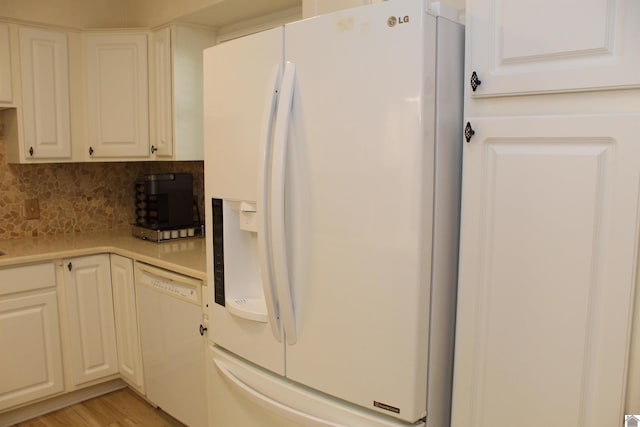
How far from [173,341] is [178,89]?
137 cm

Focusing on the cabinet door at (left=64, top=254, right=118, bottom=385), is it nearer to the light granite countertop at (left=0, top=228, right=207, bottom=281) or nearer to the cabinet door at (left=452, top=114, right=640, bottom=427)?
the light granite countertop at (left=0, top=228, right=207, bottom=281)

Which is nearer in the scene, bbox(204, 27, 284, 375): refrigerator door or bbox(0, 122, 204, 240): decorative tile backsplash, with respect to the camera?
bbox(204, 27, 284, 375): refrigerator door

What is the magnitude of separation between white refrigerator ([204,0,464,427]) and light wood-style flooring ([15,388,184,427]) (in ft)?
4.69

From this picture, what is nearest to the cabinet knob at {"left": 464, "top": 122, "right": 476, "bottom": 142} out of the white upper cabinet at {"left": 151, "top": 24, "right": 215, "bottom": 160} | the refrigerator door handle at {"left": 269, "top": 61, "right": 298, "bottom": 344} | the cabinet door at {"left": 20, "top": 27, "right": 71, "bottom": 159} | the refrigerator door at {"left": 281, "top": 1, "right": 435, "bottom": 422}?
the refrigerator door at {"left": 281, "top": 1, "right": 435, "bottom": 422}

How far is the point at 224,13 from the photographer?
2.60 meters

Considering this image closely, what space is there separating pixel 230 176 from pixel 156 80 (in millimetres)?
1587

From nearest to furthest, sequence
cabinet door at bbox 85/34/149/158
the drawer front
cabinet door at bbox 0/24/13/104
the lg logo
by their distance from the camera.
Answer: the lg logo → the drawer front → cabinet door at bbox 0/24/13/104 → cabinet door at bbox 85/34/149/158

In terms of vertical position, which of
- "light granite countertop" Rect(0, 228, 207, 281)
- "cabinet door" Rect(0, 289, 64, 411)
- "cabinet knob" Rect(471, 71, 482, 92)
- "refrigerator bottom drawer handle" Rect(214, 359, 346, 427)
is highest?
"cabinet knob" Rect(471, 71, 482, 92)

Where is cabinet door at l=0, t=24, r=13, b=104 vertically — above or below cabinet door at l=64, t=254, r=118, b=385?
above

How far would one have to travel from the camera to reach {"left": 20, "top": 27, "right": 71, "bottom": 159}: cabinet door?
2.77 metres

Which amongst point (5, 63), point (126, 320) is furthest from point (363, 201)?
point (5, 63)

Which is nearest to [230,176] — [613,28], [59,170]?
[613,28]

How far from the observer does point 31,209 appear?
3.15 metres

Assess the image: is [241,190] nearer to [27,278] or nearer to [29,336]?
[27,278]
